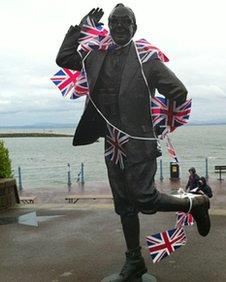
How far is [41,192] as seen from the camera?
18750 mm

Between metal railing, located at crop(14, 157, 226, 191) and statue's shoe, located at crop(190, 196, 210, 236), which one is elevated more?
statue's shoe, located at crop(190, 196, 210, 236)

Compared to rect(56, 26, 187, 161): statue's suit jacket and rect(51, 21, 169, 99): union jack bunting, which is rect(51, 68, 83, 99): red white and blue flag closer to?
rect(51, 21, 169, 99): union jack bunting

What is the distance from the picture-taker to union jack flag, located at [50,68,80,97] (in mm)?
3893

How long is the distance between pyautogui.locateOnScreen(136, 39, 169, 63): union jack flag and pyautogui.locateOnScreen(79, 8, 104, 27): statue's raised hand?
1.49ft

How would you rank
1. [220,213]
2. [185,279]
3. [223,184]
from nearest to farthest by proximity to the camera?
[185,279] → [220,213] → [223,184]

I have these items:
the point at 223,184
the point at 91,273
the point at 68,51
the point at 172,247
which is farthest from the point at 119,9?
the point at 223,184

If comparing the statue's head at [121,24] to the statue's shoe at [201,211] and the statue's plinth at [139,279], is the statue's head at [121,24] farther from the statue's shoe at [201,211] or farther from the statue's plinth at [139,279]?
the statue's plinth at [139,279]

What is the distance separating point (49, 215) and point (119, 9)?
3944 millimetres

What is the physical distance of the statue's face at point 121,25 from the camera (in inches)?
139

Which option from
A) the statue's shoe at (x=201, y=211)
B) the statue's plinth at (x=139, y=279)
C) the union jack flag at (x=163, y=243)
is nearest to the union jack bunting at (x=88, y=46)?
the statue's shoe at (x=201, y=211)

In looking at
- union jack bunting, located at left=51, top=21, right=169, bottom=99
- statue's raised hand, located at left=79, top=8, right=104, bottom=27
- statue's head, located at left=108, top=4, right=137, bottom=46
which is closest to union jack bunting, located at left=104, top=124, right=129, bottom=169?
union jack bunting, located at left=51, top=21, right=169, bottom=99

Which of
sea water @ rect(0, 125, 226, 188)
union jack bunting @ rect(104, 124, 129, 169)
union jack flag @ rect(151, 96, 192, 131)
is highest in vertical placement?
union jack flag @ rect(151, 96, 192, 131)

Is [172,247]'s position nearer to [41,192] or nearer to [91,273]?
[91,273]

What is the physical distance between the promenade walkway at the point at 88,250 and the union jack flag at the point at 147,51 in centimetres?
188
